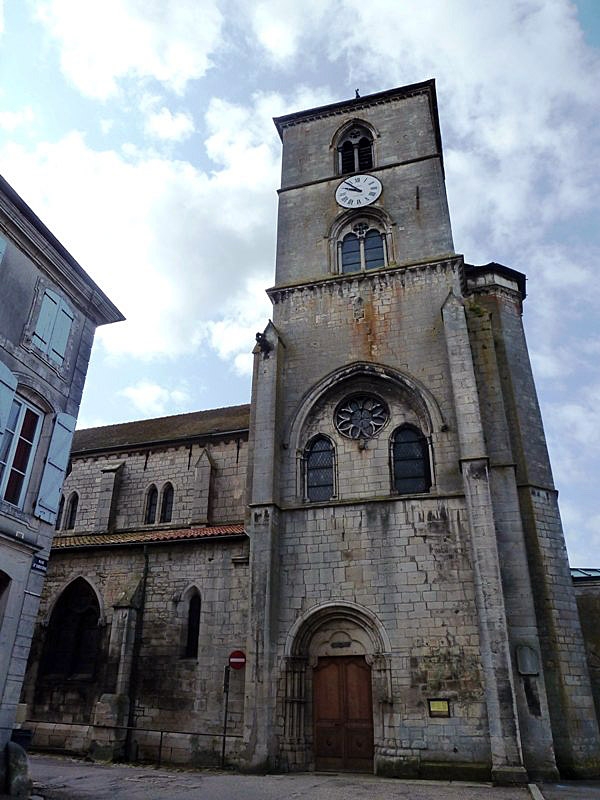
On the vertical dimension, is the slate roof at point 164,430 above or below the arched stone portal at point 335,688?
above

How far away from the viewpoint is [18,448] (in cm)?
1051

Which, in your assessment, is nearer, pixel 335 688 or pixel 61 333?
pixel 61 333

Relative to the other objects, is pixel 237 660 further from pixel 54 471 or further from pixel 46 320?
pixel 46 320

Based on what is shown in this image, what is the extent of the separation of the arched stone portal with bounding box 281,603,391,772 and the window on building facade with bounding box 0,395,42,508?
7.06m

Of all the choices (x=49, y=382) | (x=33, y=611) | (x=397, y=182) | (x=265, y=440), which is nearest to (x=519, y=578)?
(x=265, y=440)

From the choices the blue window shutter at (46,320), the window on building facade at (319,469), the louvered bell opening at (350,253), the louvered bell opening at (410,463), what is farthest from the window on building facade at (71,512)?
the louvered bell opening at (350,253)

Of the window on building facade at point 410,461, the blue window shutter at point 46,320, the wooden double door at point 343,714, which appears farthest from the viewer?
the window on building facade at point 410,461

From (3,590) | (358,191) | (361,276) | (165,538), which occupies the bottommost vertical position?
(3,590)

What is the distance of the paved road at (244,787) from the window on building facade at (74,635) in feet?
12.1

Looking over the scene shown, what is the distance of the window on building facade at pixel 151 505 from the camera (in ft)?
68.3

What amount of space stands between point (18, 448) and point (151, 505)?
11.1 metres

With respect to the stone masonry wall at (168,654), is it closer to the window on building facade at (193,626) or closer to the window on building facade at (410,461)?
the window on building facade at (193,626)

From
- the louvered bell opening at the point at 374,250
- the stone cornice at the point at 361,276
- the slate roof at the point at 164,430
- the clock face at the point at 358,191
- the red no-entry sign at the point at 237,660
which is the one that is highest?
the clock face at the point at 358,191

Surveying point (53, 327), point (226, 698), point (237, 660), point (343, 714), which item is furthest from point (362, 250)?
point (226, 698)
